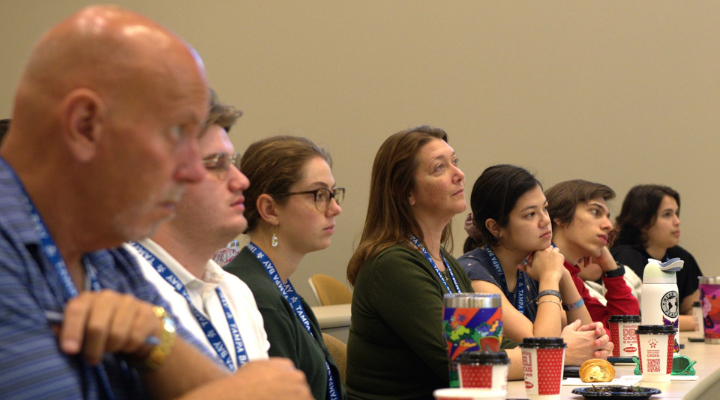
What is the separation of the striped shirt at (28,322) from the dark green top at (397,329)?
137 centimetres

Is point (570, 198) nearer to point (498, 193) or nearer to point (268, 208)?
point (498, 193)

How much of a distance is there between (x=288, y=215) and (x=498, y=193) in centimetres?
112

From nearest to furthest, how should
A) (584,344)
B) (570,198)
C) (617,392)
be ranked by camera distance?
(617,392), (584,344), (570,198)

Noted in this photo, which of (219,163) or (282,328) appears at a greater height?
(219,163)

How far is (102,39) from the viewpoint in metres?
0.78

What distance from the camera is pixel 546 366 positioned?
1.74 metres

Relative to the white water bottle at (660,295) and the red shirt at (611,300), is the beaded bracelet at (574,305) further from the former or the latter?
the white water bottle at (660,295)

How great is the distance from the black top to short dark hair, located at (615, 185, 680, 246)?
0.32 feet

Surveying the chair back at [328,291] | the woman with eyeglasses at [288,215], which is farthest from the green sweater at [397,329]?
the chair back at [328,291]

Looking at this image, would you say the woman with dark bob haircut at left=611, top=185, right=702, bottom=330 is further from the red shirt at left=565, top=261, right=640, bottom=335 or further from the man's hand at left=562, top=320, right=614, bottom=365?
the man's hand at left=562, top=320, right=614, bottom=365

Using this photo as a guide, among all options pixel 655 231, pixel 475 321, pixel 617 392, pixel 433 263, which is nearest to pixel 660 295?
pixel 433 263

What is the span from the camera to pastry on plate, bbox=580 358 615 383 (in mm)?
1959

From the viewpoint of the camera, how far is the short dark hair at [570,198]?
3.39m

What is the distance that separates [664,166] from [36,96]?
18.0 feet
